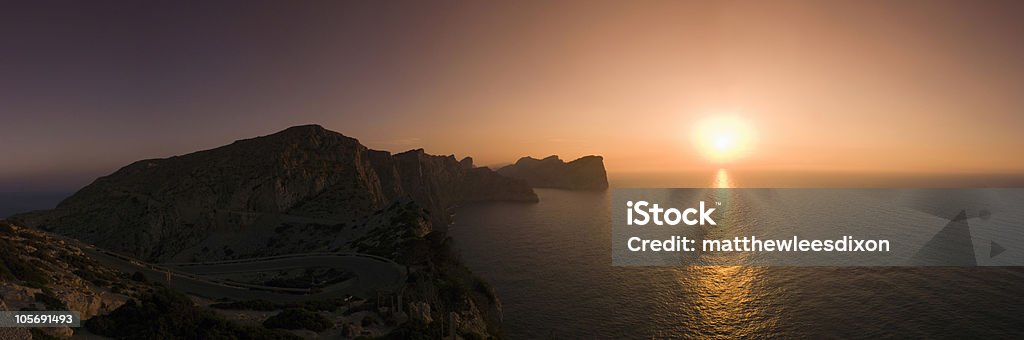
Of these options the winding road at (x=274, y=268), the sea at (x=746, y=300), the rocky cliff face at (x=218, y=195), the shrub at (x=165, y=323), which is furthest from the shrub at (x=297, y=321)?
the rocky cliff face at (x=218, y=195)

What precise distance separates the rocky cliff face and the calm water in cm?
4401

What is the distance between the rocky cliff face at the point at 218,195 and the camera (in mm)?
90000

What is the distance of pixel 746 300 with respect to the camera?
69.1m

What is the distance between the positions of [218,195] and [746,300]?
110988 mm

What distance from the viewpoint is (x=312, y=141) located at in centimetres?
12350

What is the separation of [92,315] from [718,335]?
6163 cm

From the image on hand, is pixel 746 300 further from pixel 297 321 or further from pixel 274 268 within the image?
pixel 274 268

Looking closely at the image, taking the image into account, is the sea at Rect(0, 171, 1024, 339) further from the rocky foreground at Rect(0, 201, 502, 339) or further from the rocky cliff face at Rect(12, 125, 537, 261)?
the rocky cliff face at Rect(12, 125, 537, 261)

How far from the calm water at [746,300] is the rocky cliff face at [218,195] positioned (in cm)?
4401

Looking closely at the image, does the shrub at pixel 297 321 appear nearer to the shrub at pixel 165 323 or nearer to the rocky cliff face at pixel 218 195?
the shrub at pixel 165 323

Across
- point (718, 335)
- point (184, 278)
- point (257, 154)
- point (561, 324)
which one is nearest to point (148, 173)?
point (257, 154)

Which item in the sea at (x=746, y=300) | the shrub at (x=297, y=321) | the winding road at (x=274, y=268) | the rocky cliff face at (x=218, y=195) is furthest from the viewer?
the rocky cliff face at (x=218, y=195)

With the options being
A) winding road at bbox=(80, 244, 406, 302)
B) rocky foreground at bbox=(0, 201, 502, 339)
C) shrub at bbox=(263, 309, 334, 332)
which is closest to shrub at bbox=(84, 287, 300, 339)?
rocky foreground at bbox=(0, 201, 502, 339)

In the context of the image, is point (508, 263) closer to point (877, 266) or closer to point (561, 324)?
point (561, 324)
